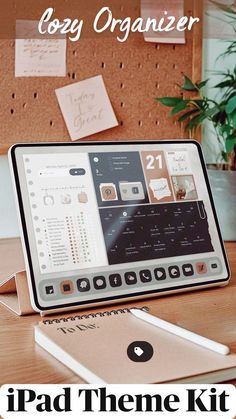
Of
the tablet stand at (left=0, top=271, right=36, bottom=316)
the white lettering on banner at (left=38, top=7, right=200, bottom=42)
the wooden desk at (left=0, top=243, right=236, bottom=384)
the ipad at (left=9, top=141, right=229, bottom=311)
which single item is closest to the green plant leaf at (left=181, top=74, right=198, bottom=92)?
the white lettering on banner at (left=38, top=7, right=200, bottom=42)

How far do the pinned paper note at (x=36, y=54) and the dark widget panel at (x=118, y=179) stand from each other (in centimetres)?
45

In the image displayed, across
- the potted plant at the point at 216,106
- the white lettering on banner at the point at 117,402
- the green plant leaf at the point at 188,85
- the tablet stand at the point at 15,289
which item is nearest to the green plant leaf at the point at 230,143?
the potted plant at the point at 216,106

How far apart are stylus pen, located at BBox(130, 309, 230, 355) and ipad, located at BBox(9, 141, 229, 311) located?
0.08 m

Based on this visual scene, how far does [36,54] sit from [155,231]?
1.83ft

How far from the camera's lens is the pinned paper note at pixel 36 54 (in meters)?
1.20

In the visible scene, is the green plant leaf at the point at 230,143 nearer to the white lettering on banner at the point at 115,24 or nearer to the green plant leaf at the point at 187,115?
the green plant leaf at the point at 187,115

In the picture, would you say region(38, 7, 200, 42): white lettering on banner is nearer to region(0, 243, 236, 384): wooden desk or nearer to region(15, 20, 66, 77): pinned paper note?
region(15, 20, 66, 77): pinned paper note

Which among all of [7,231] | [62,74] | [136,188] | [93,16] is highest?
[93,16]

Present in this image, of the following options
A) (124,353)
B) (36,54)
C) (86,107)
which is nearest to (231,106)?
(86,107)

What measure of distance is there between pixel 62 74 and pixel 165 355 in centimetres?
80

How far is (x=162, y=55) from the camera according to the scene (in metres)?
1.33

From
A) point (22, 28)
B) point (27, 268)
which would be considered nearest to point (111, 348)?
point (27, 268)

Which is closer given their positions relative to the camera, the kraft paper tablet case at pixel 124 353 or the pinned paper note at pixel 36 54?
the kraft paper tablet case at pixel 124 353

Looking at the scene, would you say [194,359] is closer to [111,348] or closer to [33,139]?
[111,348]
